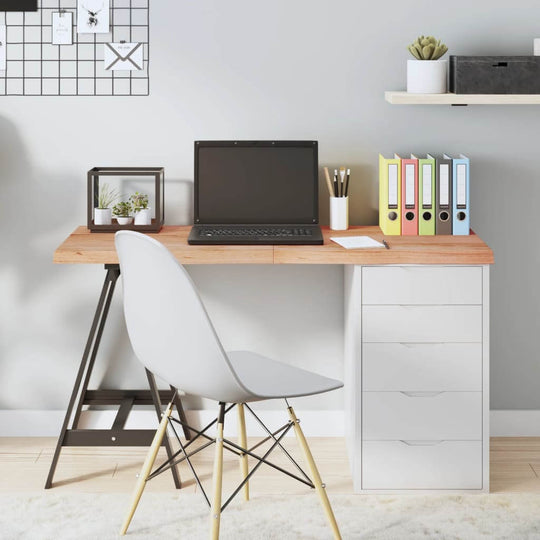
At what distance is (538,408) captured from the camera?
3.42m

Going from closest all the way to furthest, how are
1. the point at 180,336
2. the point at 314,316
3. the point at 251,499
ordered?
1. the point at 180,336
2. the point at 251,499
3. the point at 314,316

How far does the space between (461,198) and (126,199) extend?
120 centimetres

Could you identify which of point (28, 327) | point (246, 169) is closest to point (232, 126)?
point (246, 169)

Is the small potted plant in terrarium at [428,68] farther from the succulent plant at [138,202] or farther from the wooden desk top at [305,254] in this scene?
the succulent plant at [138,202]

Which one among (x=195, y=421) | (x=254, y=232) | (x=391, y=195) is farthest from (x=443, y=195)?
(x=195, y=421)

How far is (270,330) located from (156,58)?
1.07 meters

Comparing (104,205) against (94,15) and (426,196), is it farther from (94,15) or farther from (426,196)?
(426,196)

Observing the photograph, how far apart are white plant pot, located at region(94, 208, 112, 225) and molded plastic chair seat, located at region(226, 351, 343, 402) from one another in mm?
747

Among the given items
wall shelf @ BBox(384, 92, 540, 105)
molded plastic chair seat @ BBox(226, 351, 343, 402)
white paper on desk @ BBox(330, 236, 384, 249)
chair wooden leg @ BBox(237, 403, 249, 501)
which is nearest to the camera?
molded plastic chair seat @ BBox(226, 351, 343, 402)

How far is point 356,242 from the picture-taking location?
2912 mm

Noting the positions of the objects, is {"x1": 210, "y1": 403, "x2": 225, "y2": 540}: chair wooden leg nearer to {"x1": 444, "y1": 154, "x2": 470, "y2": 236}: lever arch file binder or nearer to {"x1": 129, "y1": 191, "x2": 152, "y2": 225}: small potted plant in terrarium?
{"x1": 129, "y1": 191, "x2": 152, "y2": 225}: small potted plant in terrarium

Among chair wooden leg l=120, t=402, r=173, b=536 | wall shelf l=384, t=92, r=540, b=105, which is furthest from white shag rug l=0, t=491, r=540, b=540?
wall shelf l=384, t=92, r=540, b=105

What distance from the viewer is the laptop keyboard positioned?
2979mm

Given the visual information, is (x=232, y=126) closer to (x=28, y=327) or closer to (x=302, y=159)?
(x=302, y=159)
